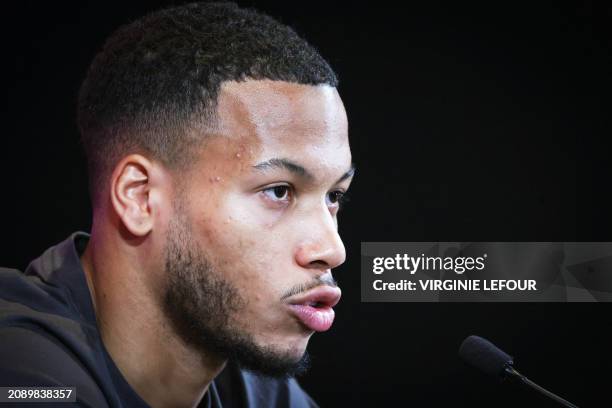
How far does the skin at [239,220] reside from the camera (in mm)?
1414

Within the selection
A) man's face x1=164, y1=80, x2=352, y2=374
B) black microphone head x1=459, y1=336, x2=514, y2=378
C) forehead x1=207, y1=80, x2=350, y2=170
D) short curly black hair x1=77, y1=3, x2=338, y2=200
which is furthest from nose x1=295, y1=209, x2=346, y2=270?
black microphone head x1=459, y1=336, x2=514, y2=378

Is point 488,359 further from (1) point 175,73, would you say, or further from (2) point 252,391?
(1) point 175,73

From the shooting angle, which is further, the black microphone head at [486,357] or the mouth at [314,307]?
the black microphone head at [486,357]

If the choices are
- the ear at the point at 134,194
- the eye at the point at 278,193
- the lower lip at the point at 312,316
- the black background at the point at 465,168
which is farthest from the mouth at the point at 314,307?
the black background at the point at 465,168

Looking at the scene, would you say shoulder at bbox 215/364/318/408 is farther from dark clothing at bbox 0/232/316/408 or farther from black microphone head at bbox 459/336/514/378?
black microphone head at bbox 459/336/514/378

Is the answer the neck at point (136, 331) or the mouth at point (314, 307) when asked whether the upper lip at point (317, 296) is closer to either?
the mouth at point (314, 307)

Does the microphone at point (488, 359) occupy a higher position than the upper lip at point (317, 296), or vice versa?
the upper lip at point (317, 296)

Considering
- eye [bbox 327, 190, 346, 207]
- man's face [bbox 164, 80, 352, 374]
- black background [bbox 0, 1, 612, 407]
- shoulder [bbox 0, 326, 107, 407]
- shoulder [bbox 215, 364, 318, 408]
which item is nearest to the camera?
shoulder [bbox 0, 326, 107, 407]

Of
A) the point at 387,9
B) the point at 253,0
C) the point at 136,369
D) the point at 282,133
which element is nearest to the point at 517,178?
the point at 387,9

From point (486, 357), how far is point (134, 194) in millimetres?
835

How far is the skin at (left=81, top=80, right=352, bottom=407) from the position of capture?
4.64 ft

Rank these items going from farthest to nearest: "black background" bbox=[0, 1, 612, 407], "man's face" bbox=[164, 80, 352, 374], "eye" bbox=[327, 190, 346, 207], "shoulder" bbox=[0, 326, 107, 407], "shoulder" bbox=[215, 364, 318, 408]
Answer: "black background" bbox=[0, 1, 612, 407]
"shoulder" bbox=[215, 364, 318, 408]
"eye" bbox=[327, 190, 346, 207]
"man's face" bbox=[164, 80, 352, 374]
"shoulder" bbox=[0, 326, 107, 407]

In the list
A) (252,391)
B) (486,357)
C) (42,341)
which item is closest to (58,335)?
(42,341)

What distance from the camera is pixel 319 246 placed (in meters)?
1.42
